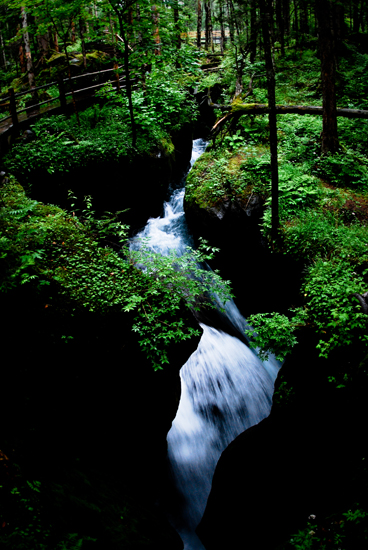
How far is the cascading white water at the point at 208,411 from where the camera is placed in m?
6.91

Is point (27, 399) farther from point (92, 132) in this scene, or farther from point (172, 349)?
point (92, 132)

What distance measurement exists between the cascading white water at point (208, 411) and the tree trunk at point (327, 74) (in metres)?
6.61

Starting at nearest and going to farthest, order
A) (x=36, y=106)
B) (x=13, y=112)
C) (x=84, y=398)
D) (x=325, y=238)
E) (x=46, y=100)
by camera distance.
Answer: (x=84, y=398)
(x=325, y=238)
(x=13, y=112)
(x=36, y=106)
(x=46, y=100)

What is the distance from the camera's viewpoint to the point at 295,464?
568 centimetres

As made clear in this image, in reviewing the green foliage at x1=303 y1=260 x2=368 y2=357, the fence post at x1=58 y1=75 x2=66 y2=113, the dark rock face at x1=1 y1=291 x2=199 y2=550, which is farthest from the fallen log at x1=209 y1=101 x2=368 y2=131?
the dark rock face at x1=1 y1=291 x2=199 y2=550

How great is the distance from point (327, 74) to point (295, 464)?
10.6 metres

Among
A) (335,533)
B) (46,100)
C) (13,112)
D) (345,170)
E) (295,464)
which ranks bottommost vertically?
(295,464)

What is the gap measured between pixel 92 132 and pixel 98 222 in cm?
590

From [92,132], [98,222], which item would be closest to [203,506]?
[98,222]

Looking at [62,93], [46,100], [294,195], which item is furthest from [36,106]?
[294,195]

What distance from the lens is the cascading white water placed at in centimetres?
691

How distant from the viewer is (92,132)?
11258mm

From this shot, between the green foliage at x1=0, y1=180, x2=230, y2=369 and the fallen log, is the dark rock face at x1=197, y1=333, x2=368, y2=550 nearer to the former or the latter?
the green foliage at x1=0, y1=180, x2=230, y2=369

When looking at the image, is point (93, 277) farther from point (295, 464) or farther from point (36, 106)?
point (36, 106)
